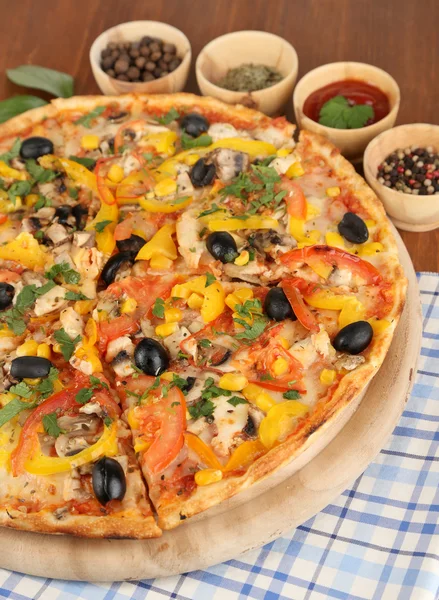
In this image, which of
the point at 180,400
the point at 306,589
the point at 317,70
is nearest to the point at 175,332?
the point at 180,400

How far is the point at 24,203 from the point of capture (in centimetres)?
569

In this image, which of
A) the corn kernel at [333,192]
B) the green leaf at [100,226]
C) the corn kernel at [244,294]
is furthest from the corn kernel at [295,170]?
the green leaf at [100,226]

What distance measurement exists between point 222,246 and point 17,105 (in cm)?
257

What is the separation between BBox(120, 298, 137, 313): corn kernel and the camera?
4898 mm

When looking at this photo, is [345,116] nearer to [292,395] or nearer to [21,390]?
[292,395]

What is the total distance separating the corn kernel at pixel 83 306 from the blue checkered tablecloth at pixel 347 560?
4.94 feet

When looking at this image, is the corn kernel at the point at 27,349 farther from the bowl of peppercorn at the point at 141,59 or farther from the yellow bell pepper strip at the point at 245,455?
the bowl of peppercorn at the point at 141,59

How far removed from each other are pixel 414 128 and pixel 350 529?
2.77m

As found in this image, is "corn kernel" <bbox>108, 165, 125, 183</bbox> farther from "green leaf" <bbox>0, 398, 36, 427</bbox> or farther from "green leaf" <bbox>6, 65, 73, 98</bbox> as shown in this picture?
"green leaf" <bbox>0, 398, 36, 427</bbox>

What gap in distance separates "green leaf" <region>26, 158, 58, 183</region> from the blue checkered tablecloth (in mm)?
2570

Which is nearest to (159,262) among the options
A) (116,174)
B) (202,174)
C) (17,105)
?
(202,174)

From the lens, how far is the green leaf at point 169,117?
5898 mm

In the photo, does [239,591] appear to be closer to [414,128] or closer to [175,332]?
[175,332]

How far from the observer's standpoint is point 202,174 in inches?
216
